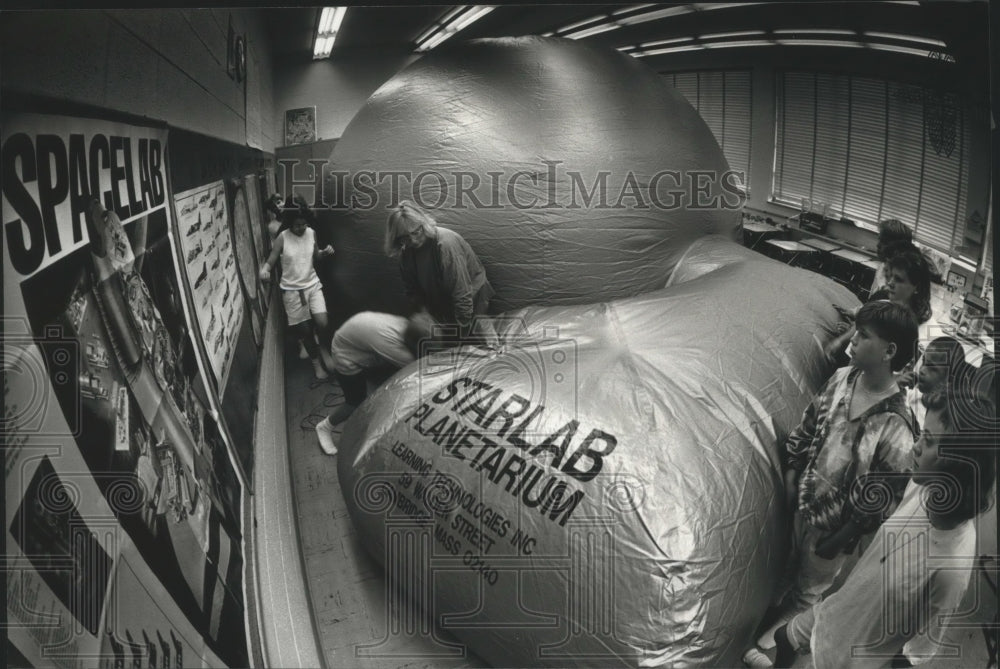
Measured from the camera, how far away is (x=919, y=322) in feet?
4.24

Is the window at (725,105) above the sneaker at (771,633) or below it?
above

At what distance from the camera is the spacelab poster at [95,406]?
3.28 feet

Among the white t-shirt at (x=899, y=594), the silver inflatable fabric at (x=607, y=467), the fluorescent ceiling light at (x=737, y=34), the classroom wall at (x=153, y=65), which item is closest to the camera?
the classroom wall at (x=153, y=65)

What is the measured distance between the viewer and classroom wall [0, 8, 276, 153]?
0.98 m

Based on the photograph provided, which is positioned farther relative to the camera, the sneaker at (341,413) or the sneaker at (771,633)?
the sneaker at (341,413)

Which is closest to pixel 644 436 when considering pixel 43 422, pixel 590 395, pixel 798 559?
pixel 590 395

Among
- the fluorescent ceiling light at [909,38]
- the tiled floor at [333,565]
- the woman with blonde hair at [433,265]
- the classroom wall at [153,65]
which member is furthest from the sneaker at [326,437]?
the fluorescent ceiling light at [909,38]

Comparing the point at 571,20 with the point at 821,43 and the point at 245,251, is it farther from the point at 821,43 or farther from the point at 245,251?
the point at 245,251

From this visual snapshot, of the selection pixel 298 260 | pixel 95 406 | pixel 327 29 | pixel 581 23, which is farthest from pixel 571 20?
pixel 95 406

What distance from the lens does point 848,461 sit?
4.16 feet

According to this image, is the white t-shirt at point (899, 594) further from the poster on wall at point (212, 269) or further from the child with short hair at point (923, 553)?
the poster on wall at point (212, 269)

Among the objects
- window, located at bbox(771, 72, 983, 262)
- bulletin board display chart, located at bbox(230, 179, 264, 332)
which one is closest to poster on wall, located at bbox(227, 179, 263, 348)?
bulletin board display chart, located at bbox(230, 179, 264, 332)

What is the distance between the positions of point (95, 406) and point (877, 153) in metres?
1.59

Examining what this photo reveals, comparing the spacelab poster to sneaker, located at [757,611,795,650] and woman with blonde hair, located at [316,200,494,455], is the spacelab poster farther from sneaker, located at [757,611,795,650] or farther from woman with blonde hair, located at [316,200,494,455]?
sneaker, located at [757,611,795,650]
